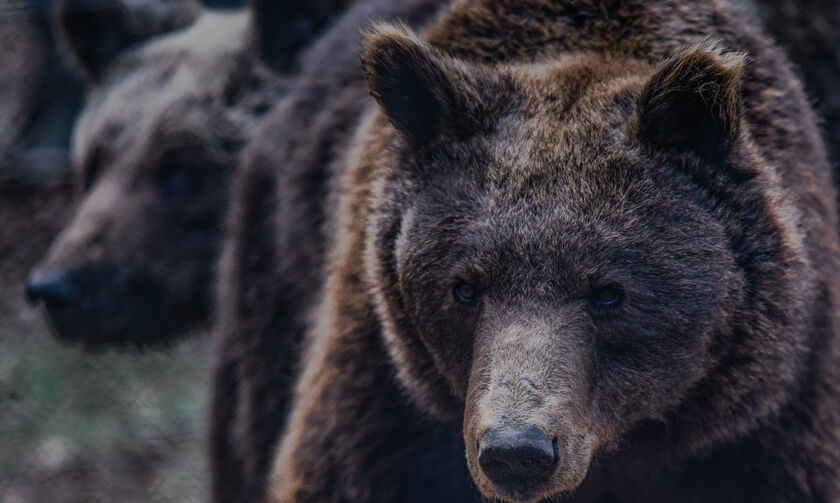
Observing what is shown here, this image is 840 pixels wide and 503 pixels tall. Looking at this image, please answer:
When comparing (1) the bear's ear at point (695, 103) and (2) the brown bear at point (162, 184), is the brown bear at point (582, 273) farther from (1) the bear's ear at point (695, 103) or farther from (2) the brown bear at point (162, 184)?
(2) the brown bear at point (162, 184)

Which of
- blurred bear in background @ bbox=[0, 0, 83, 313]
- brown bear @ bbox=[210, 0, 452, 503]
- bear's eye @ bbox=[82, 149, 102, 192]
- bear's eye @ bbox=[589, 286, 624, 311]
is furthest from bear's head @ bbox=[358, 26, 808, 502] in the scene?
blurred bear in background @ bbox=[0, 0, 83, 313]

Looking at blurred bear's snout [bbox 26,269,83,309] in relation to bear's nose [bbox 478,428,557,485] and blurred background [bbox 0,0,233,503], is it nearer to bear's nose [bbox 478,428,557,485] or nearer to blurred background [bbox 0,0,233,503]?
blurred background [bbox 0,0,233,503]

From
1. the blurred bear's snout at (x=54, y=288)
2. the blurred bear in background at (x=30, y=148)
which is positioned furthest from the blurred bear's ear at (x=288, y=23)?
the blurred bear in background at (x=30, y=148)

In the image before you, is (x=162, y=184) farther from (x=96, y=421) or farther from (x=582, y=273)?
(x=582, y=273)

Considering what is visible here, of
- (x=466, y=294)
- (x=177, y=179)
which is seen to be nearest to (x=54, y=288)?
(x=177, y=179)

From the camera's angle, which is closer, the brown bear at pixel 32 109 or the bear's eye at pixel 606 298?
the bear's eye at pixel 606 298

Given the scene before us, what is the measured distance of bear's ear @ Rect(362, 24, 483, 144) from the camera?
2715 millimetres

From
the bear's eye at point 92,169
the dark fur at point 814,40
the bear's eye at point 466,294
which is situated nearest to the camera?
the bear's eye at point 466,294

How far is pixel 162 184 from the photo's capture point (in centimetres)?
509

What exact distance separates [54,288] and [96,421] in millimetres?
2651

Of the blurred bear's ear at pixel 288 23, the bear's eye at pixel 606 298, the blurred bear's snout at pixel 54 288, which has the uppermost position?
the bear's eye at pixel 606 298

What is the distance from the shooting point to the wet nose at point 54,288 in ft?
15.7

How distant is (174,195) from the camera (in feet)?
16.8

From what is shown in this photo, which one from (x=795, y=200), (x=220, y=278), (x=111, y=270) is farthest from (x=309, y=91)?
(x=795, y=200)
